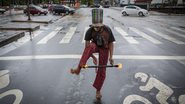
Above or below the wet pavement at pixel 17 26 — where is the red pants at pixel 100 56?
above

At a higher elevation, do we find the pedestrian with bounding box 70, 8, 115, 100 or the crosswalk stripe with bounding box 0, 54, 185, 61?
the pedestrian with bounding box 70, 8, 115, 100

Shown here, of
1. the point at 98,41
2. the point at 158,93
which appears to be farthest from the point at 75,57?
the point at 98,41

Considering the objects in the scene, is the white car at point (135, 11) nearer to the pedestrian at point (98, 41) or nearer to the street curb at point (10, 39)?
the street curb at point (10, 39)

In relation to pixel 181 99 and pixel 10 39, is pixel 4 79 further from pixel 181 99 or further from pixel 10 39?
pixel 10 39

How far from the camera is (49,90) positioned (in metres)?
6.28

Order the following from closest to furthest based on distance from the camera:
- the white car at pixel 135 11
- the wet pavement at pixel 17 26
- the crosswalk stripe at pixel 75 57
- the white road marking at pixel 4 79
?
the white road marking at pixel 4 79 → the crosswalk stripe at pixel 75 57 → the wet pavement at pixel 17 26 → the white car at pixel 135 11

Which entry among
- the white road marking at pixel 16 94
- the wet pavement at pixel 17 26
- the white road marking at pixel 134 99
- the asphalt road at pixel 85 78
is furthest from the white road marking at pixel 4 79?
the wet pavement at pixel 17 26

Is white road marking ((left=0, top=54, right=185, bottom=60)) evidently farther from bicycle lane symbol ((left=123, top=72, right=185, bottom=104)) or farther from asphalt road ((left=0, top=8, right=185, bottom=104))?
bicycle lane symbol ((left=123, top=72, right=185, bottom=104))

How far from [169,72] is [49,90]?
3.77m

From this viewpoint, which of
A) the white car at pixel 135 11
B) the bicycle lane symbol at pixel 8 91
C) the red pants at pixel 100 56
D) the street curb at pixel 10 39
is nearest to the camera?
the red pants at pixel 100 56

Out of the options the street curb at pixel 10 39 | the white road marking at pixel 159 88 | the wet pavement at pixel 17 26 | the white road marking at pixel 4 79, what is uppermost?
the wet pavement at pixel 17 26

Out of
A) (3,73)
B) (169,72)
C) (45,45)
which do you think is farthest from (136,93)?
(45,45)

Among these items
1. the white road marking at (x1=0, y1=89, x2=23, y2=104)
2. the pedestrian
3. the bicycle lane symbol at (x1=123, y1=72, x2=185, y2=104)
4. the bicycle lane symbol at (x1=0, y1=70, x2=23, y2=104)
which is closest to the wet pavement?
the bicycle lane symbol at (x1=0, y1=70, x2=23, y2=104)

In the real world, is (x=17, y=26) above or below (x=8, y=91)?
above
